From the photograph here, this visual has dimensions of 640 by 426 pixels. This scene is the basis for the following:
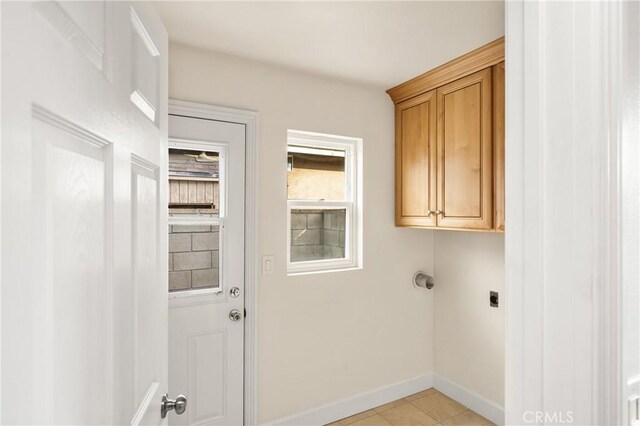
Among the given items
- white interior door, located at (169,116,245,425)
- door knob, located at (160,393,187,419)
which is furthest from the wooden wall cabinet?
door knob, located at (160,393,187,419)

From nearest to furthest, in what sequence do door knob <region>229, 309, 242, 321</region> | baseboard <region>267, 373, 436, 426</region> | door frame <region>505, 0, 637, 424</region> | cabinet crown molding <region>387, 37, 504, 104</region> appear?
door frame <region>505, 0, 637, 424</region>, cabinet crown molding <region>387, 37, 504, 104</region>, door knob <region>229, 309, 242, 321</region>, baseboard <region>267, 373, 436, 426</region>

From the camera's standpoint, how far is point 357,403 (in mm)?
2648

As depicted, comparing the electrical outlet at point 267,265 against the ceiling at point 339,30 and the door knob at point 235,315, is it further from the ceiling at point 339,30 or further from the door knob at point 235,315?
the ceiling at point 339,30

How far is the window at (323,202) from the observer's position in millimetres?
2580

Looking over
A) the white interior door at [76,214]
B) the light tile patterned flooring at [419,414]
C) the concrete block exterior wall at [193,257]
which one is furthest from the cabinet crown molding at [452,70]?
the light tile patterned flooring at [419,414]

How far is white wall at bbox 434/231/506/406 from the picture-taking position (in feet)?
8.27

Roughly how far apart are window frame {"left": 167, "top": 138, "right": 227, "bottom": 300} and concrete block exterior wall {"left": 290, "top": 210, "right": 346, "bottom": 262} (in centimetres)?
54

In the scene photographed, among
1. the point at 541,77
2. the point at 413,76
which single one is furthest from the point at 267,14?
the point at 541,77

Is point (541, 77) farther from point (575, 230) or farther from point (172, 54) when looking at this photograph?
point (172, 54)

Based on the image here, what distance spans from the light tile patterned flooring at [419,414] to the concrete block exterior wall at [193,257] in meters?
1.39

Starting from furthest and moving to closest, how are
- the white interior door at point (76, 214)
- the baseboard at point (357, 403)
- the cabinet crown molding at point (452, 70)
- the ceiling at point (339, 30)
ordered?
1. the baseboard at point (357, 403)
2. the cabinet crown molding at point (452, 70)
3. the ceiling at point (339, 30)
4. the white interior door at point (76, 214)

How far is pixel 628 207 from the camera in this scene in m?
0.72

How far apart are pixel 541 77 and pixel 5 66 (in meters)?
0.81

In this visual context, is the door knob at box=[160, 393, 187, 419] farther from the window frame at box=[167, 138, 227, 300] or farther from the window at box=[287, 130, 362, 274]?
the window at box=[287, 130, 362, 274]
